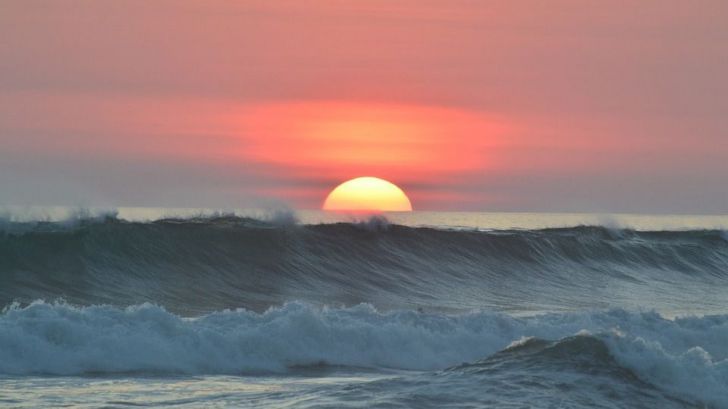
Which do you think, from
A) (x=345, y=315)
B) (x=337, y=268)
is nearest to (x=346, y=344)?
(x=345, y=315)

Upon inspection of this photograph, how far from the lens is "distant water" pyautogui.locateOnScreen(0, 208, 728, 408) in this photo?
11.8 metres

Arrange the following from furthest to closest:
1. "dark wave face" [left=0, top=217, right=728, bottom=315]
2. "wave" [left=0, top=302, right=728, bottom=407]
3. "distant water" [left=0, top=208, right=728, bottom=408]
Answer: "dark wave face" [left=0, top=217, right=728, bottom=315]
"wave" [left=0, top=302, right=728, bottom=407]
"distant water" [left=0, top=208, right=728, bottom=408]

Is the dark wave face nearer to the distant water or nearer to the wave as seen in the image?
the distant water

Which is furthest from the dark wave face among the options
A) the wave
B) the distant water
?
the wave

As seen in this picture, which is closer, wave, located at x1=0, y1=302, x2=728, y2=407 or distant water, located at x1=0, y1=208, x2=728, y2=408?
distant water, located at x1=0, y1=208, x2=728, y2=408

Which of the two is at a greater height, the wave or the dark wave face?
the dark wave face

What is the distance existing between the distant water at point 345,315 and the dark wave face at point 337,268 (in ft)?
0.23

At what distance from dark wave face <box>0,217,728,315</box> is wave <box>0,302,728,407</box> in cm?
520

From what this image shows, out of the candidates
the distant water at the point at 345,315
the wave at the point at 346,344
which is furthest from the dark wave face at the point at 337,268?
the wave at the point at 346,344

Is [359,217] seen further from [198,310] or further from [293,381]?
[293,381]

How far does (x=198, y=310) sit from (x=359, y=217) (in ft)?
36.3

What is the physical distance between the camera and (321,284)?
2500 cm

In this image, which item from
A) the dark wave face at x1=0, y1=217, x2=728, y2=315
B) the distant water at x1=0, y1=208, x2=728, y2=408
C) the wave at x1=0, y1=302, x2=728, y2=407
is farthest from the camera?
the dark wave face at x1=0, y1=217, x2=728, y2=315

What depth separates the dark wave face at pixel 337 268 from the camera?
22.2 meters
